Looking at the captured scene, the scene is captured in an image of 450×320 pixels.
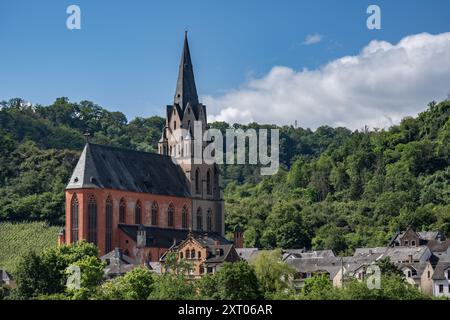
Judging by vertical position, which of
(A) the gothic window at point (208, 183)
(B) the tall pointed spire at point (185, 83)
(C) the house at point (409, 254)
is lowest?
(C) the house at point (409, 254)

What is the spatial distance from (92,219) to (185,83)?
2320 cm

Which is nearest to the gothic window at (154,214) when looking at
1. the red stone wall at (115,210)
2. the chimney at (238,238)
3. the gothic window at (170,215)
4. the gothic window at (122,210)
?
the red stone wall at (115,210)

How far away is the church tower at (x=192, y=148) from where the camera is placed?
446 ft

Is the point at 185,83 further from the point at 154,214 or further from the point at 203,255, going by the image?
the point at 203,255

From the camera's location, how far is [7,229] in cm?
15050

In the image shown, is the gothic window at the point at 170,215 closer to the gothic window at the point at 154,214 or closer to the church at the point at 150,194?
the church at the point at 150,194

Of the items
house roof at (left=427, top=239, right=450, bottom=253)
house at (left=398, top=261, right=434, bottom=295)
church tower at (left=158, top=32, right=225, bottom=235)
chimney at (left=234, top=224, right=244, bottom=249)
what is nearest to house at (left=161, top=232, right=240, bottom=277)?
house at (left=398, top=261, right=434, bottom=295)

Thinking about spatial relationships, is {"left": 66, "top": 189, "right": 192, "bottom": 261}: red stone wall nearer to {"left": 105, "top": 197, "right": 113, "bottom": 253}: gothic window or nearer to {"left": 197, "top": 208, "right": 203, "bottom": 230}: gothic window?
{"left": 105, "top": 197, "right": 113, "bottom": 253}: gothic window

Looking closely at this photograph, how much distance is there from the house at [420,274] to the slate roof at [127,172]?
95.8ft

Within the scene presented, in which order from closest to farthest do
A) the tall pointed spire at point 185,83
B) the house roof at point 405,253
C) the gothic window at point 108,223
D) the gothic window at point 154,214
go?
the house roof at point 405,253 → the gothic window at point 108,223 → the gothic window at point 154,214 → the tall pointed spire at point 185,83

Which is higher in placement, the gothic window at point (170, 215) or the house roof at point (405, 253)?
the gothic window at point (170, 215)

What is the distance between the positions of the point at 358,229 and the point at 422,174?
24.0 m
